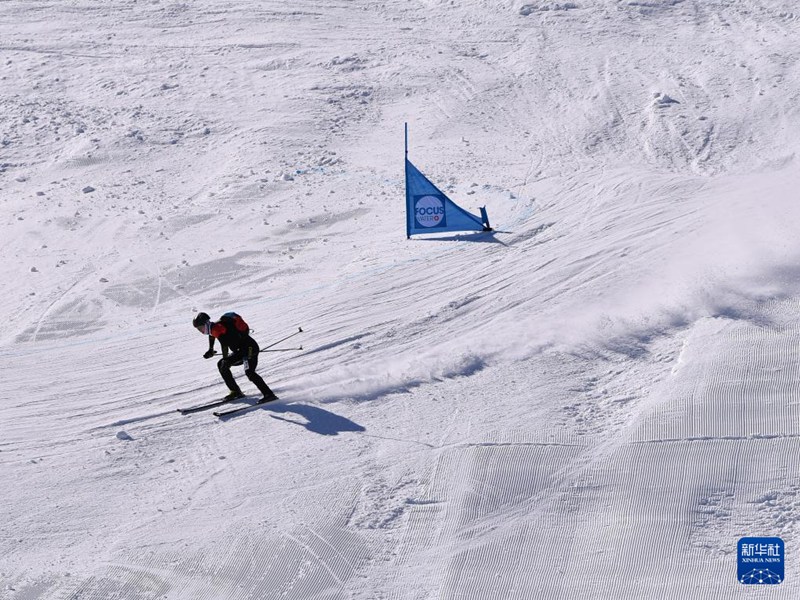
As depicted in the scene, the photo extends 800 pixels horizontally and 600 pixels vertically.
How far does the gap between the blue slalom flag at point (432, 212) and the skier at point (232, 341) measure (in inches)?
177

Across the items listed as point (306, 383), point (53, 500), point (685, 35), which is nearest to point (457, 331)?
point (306, 383)

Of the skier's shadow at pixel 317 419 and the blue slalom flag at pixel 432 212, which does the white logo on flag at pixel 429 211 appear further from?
the skier's shadow at pixel 317 419

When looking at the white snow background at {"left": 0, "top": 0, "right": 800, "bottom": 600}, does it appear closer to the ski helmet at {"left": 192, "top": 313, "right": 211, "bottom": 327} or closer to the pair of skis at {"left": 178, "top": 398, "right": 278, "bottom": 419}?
the pair of skis at {"left": 178, "top": 398, "right": 278, "bottom": 419}

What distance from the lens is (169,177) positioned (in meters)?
17.4

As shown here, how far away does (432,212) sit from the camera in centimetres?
1459

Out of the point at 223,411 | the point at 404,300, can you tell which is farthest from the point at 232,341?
the point at 404,300

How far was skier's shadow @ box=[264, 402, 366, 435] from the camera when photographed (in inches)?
417

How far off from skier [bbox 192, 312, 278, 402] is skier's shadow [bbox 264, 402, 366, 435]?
351mm

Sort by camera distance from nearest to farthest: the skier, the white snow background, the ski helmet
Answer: the white snow background < the ski helmet < the skier

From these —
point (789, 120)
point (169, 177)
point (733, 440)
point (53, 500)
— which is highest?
point (169, 177)

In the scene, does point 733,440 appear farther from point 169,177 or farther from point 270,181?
point 169,177

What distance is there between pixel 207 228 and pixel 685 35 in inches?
417

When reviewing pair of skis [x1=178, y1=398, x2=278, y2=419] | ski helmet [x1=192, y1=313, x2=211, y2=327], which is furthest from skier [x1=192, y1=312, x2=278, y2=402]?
pair of skis [x1=178, y1=398, x2=278, y2=419]

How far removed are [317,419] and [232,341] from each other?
1.20 meters
